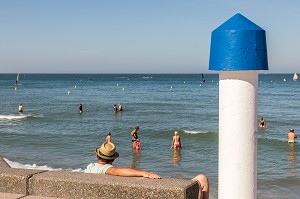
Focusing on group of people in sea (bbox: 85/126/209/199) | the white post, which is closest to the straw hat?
group of people in sea (bbox: 85/126/209/199)

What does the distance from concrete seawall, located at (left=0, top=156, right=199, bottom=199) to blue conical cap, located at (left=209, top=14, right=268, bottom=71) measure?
1.58 metres

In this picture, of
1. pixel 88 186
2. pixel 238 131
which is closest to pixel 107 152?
pixel 88 186

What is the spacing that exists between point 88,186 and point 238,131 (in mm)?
1998

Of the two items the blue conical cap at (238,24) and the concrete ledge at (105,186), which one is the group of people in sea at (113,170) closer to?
the concrete ledge at (105,186)

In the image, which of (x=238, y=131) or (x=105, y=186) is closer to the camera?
(x=238, y=131)

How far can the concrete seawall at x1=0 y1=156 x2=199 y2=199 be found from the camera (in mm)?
3648

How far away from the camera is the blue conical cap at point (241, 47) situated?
7.49 ft

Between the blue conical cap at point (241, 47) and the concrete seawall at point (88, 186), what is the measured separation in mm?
1575

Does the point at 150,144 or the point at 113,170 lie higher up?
the point at 113,170

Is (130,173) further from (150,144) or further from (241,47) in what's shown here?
(150,144)

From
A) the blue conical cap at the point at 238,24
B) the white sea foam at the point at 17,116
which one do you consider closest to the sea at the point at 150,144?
the white sea foam at the point at 17,116

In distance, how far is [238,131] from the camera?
2299 mm

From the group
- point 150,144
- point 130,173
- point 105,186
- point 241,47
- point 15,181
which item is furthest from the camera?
point 150,144

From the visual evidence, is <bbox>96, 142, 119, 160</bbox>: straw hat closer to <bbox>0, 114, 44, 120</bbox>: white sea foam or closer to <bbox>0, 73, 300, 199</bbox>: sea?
<bbox>0, 73, 300, 199</bbox>: sea
